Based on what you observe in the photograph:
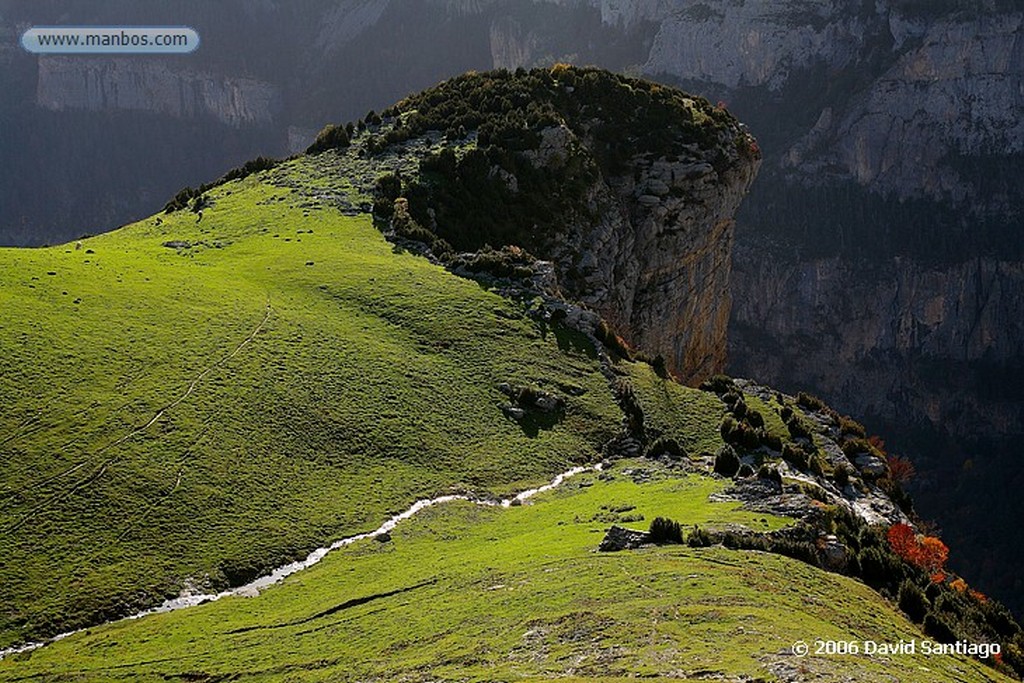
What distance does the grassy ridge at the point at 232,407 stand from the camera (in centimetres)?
2739

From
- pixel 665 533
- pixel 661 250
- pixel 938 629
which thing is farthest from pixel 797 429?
A: pixel 661 250

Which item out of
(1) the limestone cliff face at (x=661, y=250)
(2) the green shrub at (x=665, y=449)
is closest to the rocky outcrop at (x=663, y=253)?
(1) the limestone cliff face at (x=661, y=250)

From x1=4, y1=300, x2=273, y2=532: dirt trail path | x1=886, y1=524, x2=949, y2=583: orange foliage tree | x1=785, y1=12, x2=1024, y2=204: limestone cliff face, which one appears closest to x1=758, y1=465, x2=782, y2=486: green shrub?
x1=886, y1=524, x2=949, y2=583: orange foliage tree

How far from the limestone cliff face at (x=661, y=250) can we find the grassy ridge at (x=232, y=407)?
11.5 metres

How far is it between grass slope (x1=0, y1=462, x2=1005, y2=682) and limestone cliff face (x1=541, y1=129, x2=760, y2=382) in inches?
1264

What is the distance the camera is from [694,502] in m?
32.0

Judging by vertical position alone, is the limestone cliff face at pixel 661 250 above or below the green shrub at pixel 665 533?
above

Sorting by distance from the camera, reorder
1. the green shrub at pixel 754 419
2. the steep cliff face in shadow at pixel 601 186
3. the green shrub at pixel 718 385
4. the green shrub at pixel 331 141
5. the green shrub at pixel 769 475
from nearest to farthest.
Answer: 1. the green shrub at pixel 769 475
2. the green shrub at pixel 754 419
3. the green shrub at pixel 718 385
4. the steep cliff face in shadow at pixel 601 186
5. the green shrub at pixel 331 141

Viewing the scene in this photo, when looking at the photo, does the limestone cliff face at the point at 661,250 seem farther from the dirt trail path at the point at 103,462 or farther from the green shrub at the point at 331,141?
the dirt trail path at the point at 103,462

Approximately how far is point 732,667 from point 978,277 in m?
171

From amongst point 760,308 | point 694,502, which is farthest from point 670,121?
point 760,308

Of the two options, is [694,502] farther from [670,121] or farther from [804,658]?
[670,121]

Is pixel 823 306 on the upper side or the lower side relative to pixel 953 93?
lower

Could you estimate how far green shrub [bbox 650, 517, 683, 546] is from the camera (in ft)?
Result: 88.1
